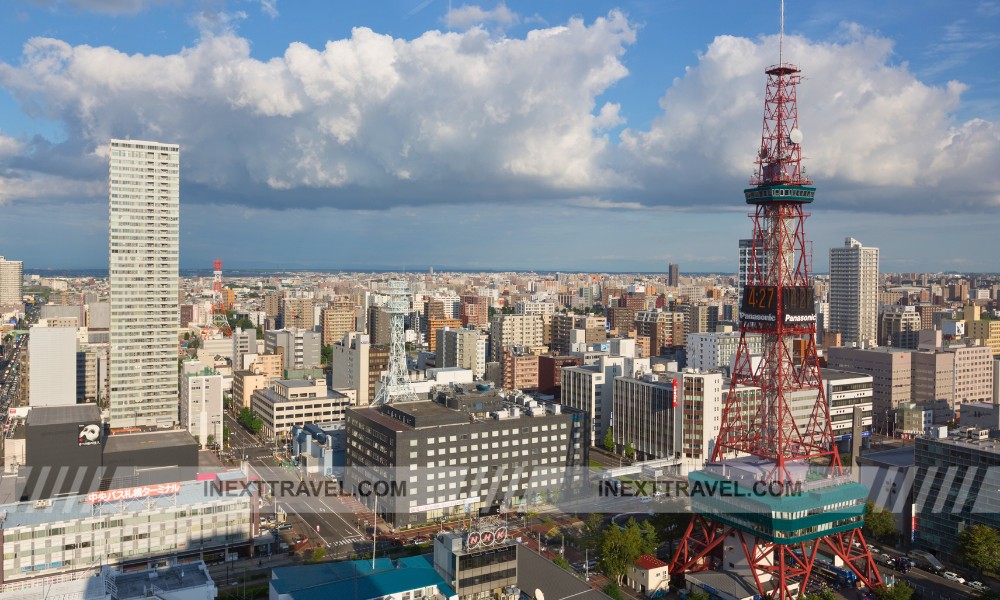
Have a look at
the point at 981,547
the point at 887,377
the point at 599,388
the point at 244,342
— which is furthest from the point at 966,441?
the point at 244,342

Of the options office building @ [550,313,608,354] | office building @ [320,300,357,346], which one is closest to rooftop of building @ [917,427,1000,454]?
office building @ [550,313,608,354]

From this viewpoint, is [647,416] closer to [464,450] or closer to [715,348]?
[464,450]

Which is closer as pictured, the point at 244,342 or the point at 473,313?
the point at 244,342

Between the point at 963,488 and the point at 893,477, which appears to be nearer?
the point at 963,488

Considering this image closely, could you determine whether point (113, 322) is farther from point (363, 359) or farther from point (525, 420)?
point (525, 420)

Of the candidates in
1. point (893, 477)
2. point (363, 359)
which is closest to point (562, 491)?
point (893, 477)

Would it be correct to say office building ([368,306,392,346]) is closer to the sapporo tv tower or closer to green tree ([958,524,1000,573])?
the sapporo tv tower
